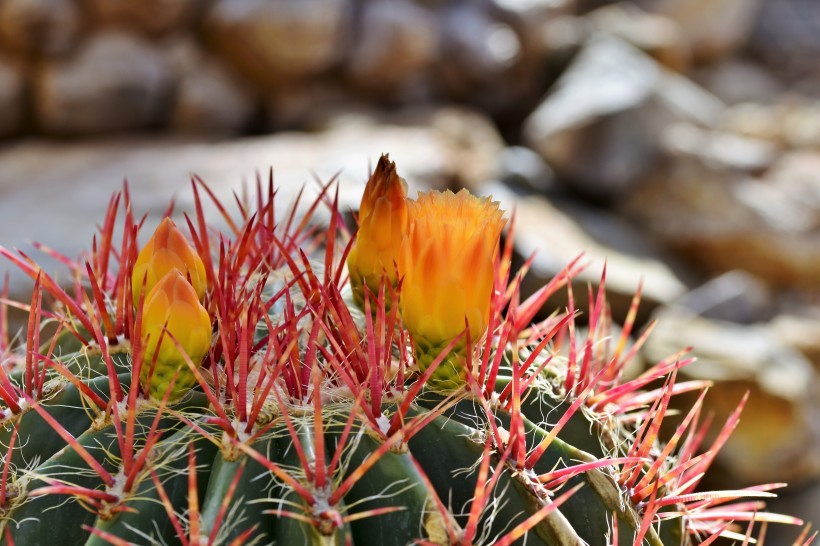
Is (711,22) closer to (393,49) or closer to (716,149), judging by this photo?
(716,149)

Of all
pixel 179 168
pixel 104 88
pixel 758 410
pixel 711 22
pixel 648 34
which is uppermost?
pixel 711 22

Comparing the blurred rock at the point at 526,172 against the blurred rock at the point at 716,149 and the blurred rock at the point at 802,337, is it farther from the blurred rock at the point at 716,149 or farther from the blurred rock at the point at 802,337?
the blurred rock at the point at 802,337

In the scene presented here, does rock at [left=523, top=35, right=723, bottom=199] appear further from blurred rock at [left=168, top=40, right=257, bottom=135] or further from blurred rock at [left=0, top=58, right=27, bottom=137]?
blurred rock at [left=0, top=58, right=27, bottom=137]

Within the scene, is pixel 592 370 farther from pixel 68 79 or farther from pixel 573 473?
pixel 68 79

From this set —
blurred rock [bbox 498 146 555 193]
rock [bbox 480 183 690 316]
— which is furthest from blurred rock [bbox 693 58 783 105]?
rock [bbox 480 183 690 316]

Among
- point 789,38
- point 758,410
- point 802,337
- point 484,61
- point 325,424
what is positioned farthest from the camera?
point 789,38

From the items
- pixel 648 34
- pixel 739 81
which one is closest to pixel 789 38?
pixel 739 81

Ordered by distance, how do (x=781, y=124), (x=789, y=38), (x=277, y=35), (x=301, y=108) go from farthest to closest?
(x=789, y=38), (x=781, y=124), (x=301, y=108), (x=277, y=35)
